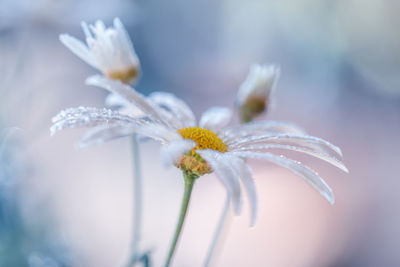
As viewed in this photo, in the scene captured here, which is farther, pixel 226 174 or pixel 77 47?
pixel 77 47

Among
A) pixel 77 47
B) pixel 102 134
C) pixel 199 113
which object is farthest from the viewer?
pixel 199 113

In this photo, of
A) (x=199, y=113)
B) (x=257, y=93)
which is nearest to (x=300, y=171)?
(x=257, y=93)

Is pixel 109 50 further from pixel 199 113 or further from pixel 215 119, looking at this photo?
pixel 199 113

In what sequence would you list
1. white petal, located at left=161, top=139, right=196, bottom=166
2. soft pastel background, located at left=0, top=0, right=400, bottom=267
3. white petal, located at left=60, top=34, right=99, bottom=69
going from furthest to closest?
soft pastel background, located at left=0, top=0, right=400, bottom=267 → white petal, located at left=60, top=34, right=99, bottom=69 → white petal, located at left=161, top=139, right=196, bottom=166

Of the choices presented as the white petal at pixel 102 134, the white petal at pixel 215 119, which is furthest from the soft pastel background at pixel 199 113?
the white petal at pixel 215 119

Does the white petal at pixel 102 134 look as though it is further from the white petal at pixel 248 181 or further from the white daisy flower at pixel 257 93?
the white daisy flower at pixel 257 93

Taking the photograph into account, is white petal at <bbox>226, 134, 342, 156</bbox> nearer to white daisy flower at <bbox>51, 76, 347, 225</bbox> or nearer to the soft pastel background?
white daisy flower at <bbox>51, 76, 347, 225</bbox>

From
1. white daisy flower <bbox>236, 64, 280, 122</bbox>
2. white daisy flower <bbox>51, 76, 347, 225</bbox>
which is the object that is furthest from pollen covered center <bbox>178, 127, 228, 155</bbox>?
white daisy flower <bbox>236, 64, 280, 122</bbox>
